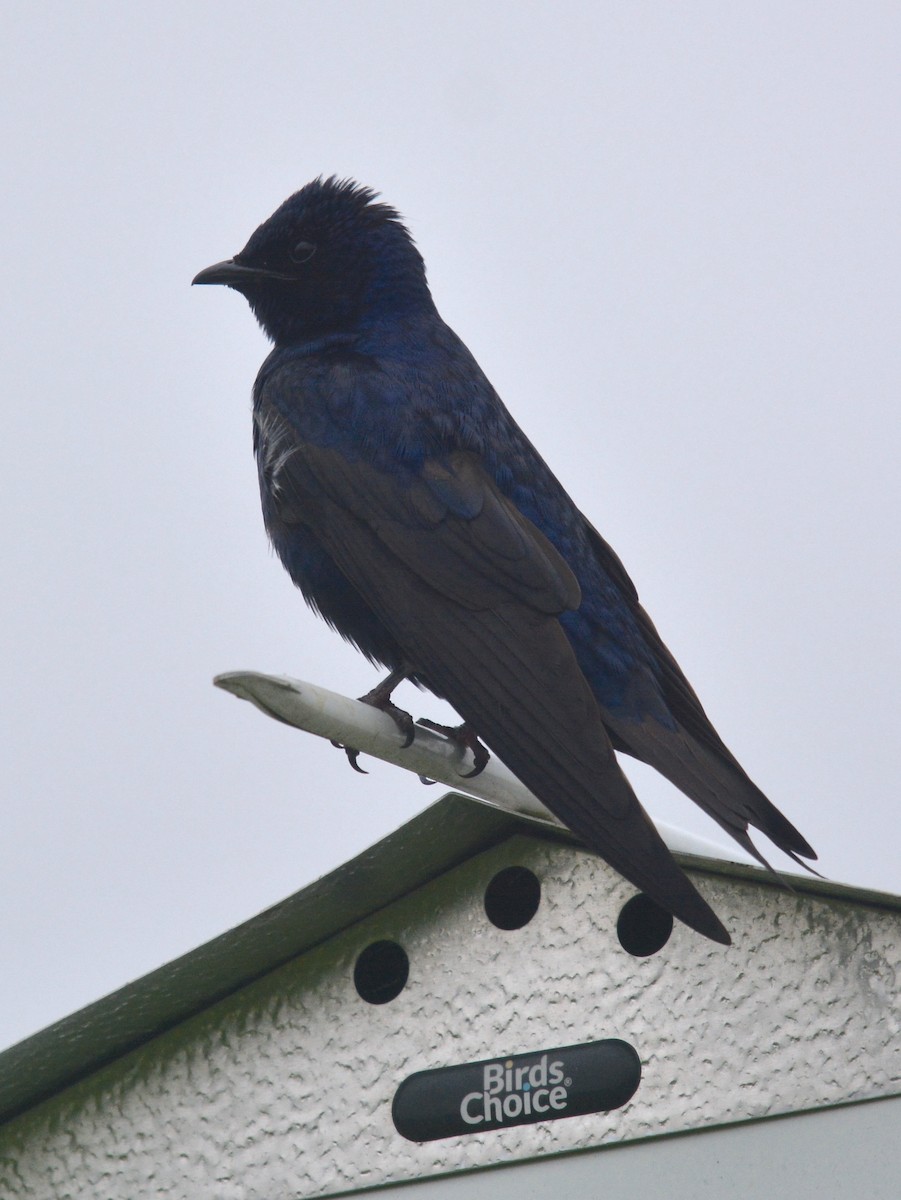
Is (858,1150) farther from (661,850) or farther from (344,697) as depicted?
(344,697)

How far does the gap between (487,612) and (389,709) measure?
239 millimetres

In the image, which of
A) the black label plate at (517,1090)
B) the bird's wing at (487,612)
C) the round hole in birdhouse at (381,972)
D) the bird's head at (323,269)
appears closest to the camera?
the bird's wing at (487,612)

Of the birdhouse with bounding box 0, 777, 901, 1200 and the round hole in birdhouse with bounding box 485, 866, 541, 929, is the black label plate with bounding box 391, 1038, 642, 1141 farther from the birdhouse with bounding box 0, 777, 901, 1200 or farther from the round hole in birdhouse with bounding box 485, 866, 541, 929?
the round hole in birdhouse with bounding box 485, 866, 541, 929

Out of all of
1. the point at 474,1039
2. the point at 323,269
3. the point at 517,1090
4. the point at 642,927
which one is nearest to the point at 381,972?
the point at 474,1039

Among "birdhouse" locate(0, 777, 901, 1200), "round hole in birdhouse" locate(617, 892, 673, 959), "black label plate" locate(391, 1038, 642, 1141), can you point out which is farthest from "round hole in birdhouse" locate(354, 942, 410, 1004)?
"round hole in birdhouse" locate(617, 892, 673, 959)

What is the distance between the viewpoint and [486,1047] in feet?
11.0

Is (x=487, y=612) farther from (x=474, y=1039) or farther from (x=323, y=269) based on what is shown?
(x=323, y=269)

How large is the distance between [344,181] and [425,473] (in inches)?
43.0

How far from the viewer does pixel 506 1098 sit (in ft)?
10.8

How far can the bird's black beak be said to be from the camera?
4102 mm

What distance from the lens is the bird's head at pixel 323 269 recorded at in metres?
4.04

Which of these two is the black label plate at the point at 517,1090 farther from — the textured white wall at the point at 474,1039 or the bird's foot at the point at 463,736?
the bird's foot at the point at 463,736

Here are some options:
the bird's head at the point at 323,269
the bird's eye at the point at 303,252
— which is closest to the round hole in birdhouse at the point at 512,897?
the bird's head at the point at 323,269

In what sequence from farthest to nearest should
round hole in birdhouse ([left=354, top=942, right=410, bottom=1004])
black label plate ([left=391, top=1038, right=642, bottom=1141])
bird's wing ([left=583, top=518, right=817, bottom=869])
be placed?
1. round hole in birdhouse ([left=354, top=942, right=410, bottom=1004])
2. black label plate ([left=391, top=1038, right=642, bottom=1141])
3. bird's wing ([left=583, top=518, right=817, bottom=869])
